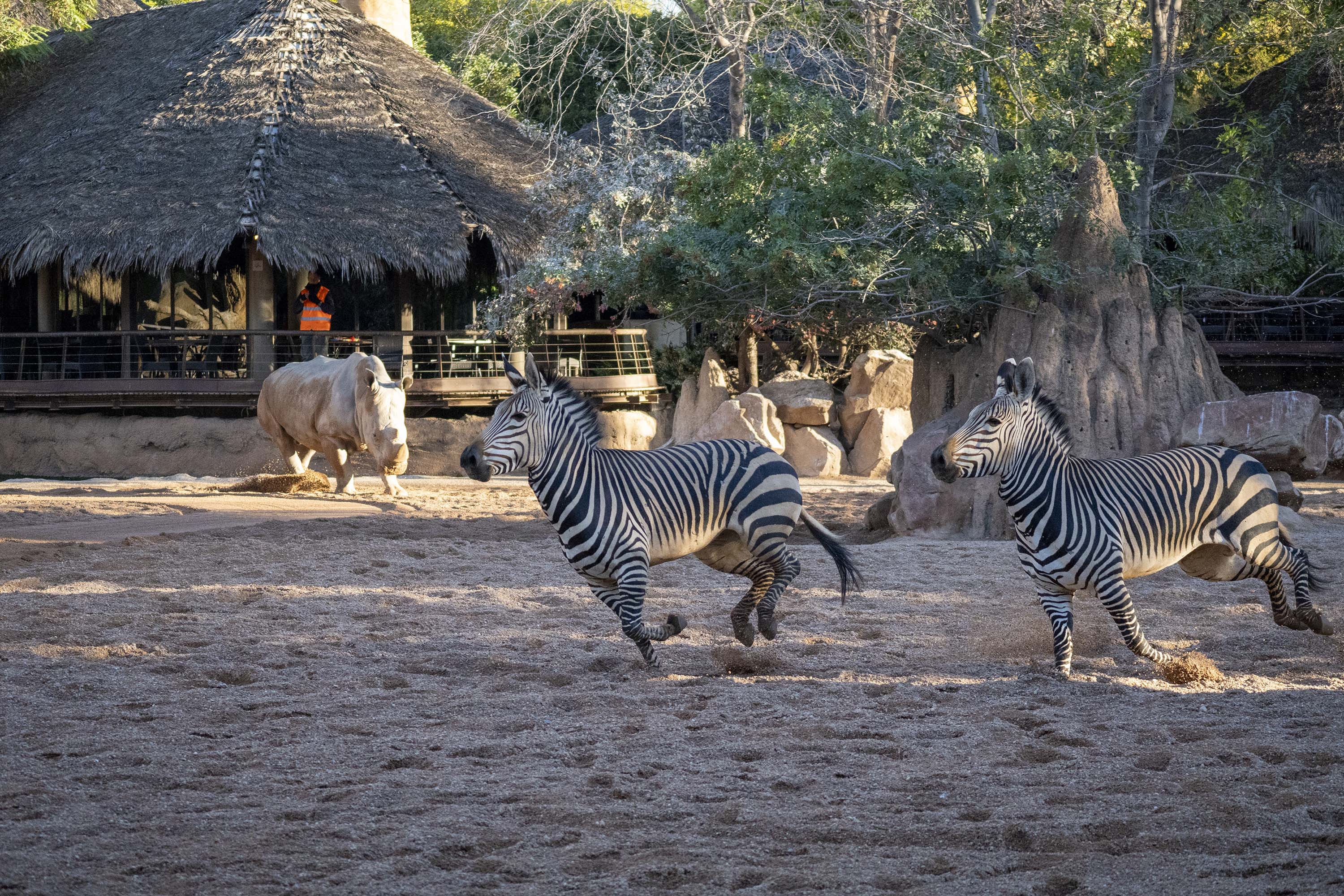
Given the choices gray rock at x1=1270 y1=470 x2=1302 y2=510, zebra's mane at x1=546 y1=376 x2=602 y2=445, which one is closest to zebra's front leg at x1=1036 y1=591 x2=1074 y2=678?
zebra's mane at x1=546 y1=376 x2=602 y2=445

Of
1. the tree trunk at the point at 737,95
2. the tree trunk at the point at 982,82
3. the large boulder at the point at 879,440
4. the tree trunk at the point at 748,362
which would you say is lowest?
the large boulder at the point at 879,440

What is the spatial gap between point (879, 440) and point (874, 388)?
32.6 inches

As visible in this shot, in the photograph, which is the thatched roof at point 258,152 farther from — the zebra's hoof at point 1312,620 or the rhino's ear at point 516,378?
the zebra's hoof at point 1312,620

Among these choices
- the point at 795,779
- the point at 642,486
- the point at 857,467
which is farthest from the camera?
the point at 857,467

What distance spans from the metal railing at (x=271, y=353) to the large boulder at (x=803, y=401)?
252 cm

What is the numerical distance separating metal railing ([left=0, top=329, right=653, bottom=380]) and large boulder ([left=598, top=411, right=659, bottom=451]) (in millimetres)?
684

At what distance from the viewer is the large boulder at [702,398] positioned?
717 inches

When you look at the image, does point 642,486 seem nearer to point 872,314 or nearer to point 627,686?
point 627,686

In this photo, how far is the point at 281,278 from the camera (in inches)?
827

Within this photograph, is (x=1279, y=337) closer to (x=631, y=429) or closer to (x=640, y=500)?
(x=631, y=429)

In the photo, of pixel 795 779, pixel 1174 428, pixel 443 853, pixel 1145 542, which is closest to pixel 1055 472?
pixel 1145 542

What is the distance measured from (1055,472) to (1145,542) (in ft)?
1.82

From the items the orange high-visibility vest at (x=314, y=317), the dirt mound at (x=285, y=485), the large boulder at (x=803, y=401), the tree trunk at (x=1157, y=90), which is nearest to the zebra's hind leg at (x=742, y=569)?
the tree trunk at (x=1157, y=90)

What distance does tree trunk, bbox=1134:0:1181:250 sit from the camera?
13.1m
